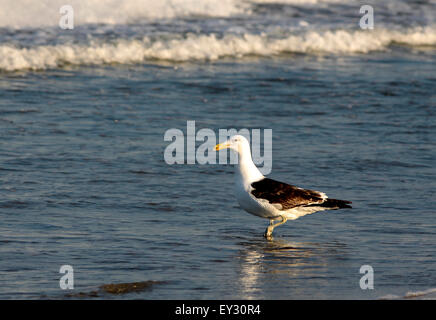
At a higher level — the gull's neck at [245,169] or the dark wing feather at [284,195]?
the gull's neck at [245,169]

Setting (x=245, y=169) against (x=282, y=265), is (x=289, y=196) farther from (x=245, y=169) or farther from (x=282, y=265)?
(x=282, y=265)

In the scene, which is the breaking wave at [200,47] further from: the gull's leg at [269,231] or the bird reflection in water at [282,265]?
the bird reflection in water at [282,265]

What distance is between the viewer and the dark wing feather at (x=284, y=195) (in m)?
8.48

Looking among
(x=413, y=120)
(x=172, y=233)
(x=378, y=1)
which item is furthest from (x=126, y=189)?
(x=378, y=1)

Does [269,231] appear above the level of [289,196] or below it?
below

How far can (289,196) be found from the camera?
8.58 m

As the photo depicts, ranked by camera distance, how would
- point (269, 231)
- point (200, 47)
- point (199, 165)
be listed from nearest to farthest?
1. point (269, 231)
2. point (199, 165)
3. point (200, 47)

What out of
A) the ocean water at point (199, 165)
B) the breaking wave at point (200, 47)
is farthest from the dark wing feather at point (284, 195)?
the breaking wave at point (200, 47)

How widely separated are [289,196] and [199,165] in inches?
104

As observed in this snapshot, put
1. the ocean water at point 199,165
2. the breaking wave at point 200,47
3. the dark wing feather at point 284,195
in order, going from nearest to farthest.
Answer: the ocean water at point 199,165 < the dark wing feather at point 284,195 < the breaking wave at point 200,47

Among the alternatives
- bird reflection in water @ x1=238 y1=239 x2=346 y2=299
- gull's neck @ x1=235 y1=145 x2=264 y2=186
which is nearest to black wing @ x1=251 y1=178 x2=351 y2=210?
gull's neck @ x1=235 y1=145 x2=264 y2=186

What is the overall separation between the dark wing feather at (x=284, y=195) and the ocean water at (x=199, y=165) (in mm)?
356

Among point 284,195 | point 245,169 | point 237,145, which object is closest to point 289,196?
point 284,195

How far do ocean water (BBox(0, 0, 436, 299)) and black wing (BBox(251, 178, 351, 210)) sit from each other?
0.33 metres
